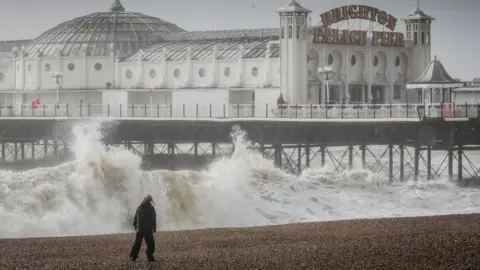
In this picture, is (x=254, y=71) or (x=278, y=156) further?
(x=254, y=71)

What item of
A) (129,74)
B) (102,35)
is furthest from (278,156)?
(102,35)

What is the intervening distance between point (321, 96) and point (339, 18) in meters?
6.07

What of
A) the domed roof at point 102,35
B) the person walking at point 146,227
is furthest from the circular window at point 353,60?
the person walking at point 146,227

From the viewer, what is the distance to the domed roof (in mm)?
116250

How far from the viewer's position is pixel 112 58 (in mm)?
113375

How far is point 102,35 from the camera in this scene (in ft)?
387

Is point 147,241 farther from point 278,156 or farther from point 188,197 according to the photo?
point 278,156

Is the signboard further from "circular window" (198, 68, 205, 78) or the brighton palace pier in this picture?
"circular window" (198, 68, 205, 78)

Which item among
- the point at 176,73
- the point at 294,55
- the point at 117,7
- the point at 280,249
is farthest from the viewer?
the point at 117,7

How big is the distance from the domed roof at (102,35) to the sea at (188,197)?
147ft

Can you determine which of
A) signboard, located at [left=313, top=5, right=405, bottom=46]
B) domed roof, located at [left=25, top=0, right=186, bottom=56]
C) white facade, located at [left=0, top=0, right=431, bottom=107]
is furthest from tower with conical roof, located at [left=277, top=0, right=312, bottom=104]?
domed roof, located at [left=25, top=0, right=186, bottom=56]

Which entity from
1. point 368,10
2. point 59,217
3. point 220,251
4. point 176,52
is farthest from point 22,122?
point 220,251

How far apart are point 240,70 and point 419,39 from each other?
44.3 ft

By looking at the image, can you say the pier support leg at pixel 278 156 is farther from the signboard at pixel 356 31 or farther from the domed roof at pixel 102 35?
the domed roof at pixel 102 35
